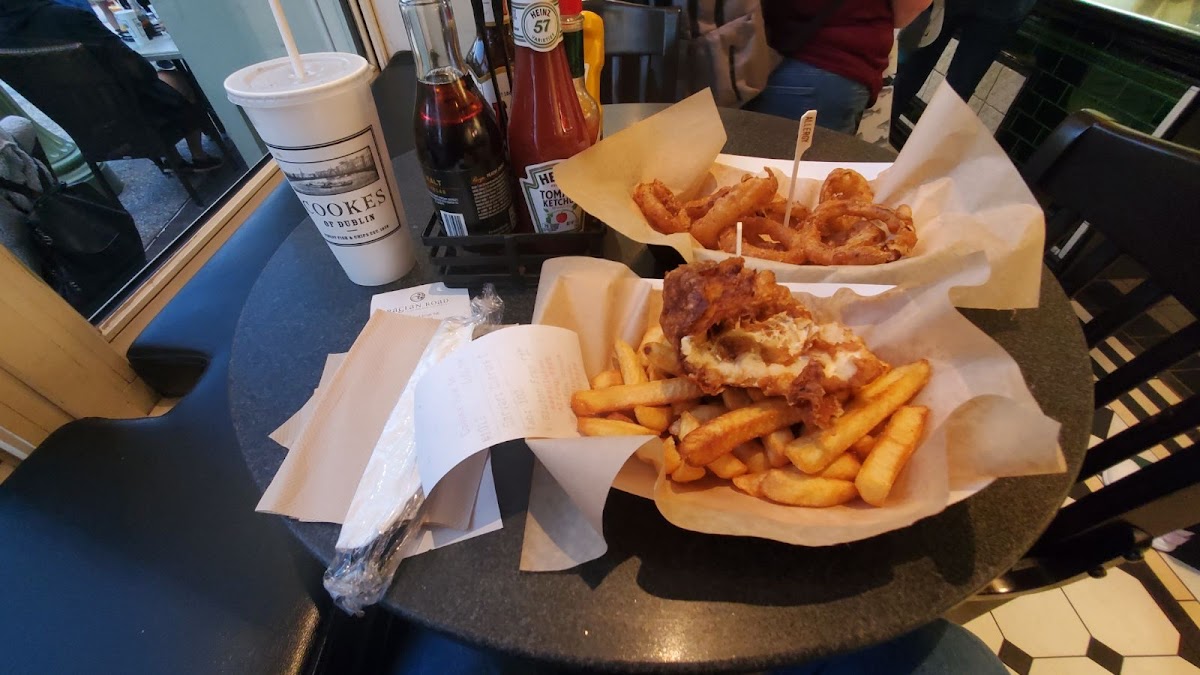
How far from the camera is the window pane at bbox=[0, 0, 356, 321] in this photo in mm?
1463

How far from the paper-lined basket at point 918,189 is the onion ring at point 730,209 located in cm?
5

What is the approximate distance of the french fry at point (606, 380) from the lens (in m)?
0.66

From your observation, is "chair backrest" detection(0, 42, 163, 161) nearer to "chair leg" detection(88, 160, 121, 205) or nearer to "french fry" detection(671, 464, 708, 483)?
"chair leg" detection(88, 160, 121, 205)

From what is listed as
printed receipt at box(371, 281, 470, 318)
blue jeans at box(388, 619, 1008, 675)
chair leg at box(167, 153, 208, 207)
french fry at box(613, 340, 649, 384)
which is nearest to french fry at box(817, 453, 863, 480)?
french fry at box(613, 340, 649, 384)

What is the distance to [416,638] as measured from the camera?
1070mm

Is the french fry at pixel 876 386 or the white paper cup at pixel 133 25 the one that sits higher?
the french fry at pixel 876 386

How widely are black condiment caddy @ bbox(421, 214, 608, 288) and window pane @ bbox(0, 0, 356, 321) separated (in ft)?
4.45

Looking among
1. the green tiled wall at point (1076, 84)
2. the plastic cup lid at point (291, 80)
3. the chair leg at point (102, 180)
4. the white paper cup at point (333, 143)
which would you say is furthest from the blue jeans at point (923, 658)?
the green tiled wall at point (1076, 84)

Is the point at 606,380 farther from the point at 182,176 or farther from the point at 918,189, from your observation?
the point at 182,176

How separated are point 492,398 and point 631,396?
0.15 meters

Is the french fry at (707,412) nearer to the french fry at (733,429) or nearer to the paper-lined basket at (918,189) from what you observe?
the french fry at (733,429)

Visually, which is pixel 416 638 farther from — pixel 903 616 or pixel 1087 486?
pixel 1087 486

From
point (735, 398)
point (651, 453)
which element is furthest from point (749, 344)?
point (651, 453)

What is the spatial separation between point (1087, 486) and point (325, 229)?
79.4 inches
